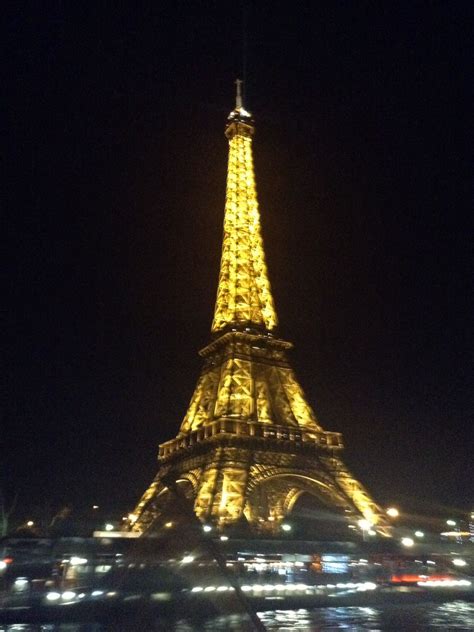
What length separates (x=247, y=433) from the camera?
32156 mm

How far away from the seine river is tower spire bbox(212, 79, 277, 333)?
1047 inches

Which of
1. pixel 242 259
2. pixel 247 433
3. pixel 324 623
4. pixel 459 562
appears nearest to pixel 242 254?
pixel 242 259

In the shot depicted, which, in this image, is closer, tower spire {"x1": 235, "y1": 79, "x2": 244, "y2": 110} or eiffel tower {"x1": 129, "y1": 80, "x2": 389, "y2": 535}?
eiffel tower {"x1": 129, "y1": 80, "x2": 389, "y2": 535}

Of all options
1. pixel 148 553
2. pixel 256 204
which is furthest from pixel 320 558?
pixel 256 204

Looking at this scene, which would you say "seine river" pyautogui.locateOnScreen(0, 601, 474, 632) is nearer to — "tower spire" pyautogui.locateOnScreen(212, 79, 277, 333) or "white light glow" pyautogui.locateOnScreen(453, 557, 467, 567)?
"white light glow" pyautogui.locateOnScreen(453, 557, 467, 567)

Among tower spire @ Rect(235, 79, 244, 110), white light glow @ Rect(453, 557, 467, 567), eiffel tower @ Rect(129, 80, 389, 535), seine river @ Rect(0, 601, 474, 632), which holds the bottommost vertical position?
seine river @ Rect(0, 601, 474, 632)

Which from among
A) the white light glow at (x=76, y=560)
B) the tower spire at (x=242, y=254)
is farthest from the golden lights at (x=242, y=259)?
the white light glow at (x=76, y=560)

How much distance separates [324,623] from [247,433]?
20519 millimetres

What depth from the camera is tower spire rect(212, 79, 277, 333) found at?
40.5 metres

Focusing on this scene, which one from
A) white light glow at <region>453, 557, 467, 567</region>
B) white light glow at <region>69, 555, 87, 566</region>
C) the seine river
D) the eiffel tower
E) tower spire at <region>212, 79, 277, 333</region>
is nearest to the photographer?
the seine river

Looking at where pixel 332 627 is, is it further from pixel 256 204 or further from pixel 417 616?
pixel 256 204

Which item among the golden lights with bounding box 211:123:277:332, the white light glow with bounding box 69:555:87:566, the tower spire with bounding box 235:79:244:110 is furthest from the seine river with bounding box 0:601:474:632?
the tower spire with bounding box 235:79:244:110

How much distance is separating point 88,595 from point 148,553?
380 cm

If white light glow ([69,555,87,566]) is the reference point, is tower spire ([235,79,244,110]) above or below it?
above
